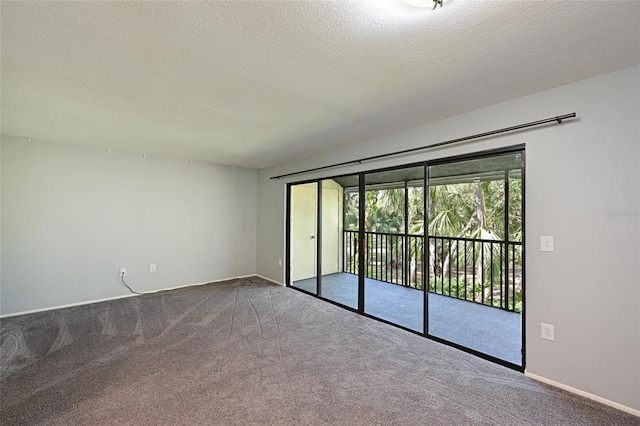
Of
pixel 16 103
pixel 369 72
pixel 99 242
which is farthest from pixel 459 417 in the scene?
pixel 99 242

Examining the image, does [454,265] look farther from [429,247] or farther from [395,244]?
[429,247]

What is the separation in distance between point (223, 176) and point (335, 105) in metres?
3.36

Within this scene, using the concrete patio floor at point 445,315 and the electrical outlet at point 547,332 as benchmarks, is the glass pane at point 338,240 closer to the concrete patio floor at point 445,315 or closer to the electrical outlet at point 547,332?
the concrete patio floor at point 445,315

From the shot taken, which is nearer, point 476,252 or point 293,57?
point 293,57

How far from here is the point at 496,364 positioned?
91.1 inches

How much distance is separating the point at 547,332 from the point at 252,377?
229 cm

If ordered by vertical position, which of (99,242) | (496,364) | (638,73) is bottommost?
(496,364)

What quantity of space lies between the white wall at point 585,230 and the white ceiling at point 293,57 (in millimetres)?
185

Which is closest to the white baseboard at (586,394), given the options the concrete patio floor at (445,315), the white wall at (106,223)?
the concrete patio floor at (445,315)

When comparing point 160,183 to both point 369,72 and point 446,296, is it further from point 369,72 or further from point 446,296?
point 446,296

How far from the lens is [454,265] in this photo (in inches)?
163

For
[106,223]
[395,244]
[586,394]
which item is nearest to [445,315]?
[586,394]

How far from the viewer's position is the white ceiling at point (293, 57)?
131 centimetres

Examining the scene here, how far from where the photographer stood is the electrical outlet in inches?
81.0
